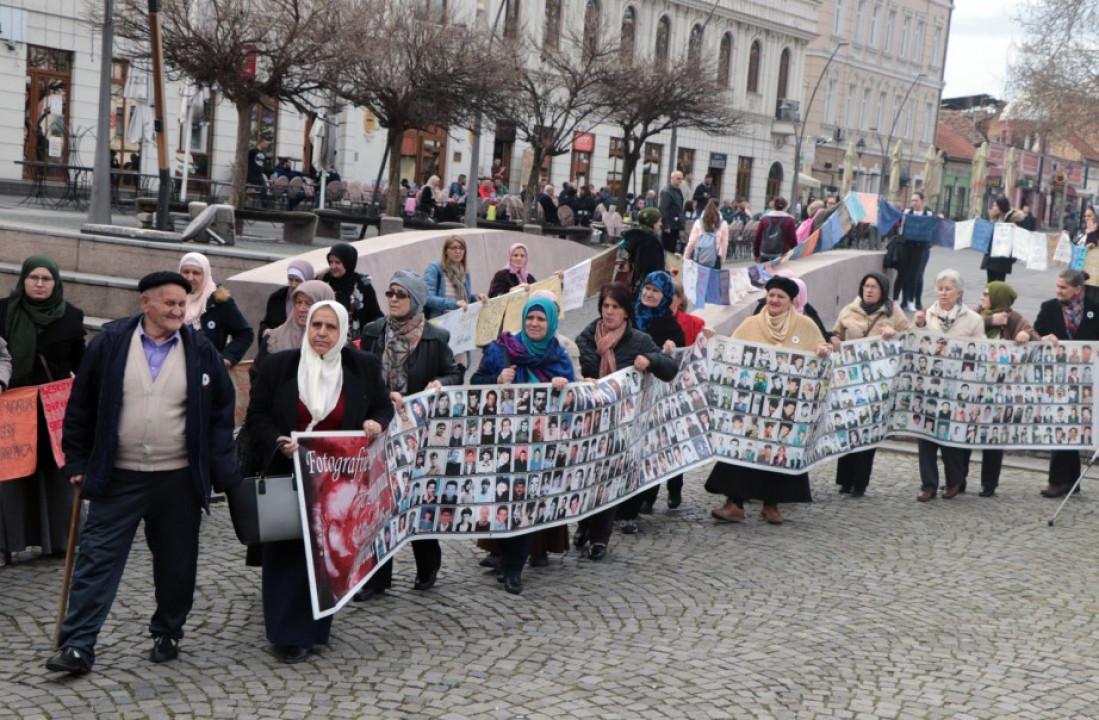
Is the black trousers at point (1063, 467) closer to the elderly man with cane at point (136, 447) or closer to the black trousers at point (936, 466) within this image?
the black trousers at point (936, 466)

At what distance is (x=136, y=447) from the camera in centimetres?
611

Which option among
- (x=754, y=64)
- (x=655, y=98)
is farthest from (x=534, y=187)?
(x=754, y=64)

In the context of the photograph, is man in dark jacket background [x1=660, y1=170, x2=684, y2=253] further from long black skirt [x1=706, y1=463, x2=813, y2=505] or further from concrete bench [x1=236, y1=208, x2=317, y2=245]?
long black skirt [x1=706, y1=463, x2=813, y2=505]

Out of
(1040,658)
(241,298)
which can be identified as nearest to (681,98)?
(241,298)

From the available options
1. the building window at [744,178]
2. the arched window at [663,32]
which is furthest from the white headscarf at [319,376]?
the building window at [744,178]

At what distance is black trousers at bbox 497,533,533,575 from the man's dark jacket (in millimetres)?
1919

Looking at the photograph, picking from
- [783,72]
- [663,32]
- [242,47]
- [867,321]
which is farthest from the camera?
[783,72]

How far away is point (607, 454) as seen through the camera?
27.7ft

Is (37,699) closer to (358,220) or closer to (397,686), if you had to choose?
(397,686)

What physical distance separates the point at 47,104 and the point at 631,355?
28253 millimetres

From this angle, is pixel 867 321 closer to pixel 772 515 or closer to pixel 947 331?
pixel 947 331

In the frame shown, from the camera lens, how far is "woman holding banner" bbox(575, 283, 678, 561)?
28.5 ft

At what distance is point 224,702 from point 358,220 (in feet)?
67.0

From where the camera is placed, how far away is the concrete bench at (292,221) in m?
23.4
